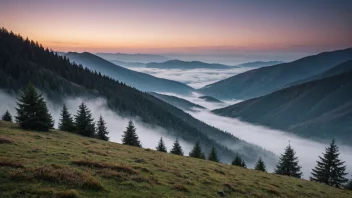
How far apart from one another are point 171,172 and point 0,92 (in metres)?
160

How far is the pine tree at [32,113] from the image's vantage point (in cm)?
4150

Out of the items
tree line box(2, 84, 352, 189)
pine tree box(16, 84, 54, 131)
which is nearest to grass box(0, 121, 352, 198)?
pine tree box(16, 84, 54, 131)

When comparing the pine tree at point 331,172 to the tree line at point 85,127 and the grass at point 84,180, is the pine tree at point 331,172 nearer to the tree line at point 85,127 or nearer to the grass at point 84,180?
the tree line at point 85,127

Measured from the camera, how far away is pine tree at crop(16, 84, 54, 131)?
4150 centimetres

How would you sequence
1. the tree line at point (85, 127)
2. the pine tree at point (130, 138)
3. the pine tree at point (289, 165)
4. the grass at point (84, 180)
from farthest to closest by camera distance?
the pine tree at point (130, 138) → the pine tree at point (289, 165) → the tree line at point (85, 127) → the grass at point (84, 180)

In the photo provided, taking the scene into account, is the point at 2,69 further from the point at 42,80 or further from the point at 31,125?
the point at 31,125

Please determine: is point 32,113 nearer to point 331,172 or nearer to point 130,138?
point 130,138

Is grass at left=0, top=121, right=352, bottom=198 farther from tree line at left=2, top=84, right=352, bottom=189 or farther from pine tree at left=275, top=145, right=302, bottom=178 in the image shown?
pine tree at left=275, top=145, right=302, bottom=178

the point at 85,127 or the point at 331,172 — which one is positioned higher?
the point at 85,127

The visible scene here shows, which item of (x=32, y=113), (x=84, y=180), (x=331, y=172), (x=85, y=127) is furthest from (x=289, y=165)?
(x=84, y=180)

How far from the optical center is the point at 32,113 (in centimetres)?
4209

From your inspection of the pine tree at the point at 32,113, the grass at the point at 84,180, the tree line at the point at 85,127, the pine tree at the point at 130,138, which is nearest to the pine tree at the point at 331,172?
the tree line at the point at 85,127

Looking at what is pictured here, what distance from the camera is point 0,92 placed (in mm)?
145250

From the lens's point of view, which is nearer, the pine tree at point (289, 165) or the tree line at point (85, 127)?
the tree line at point (85, 127)
